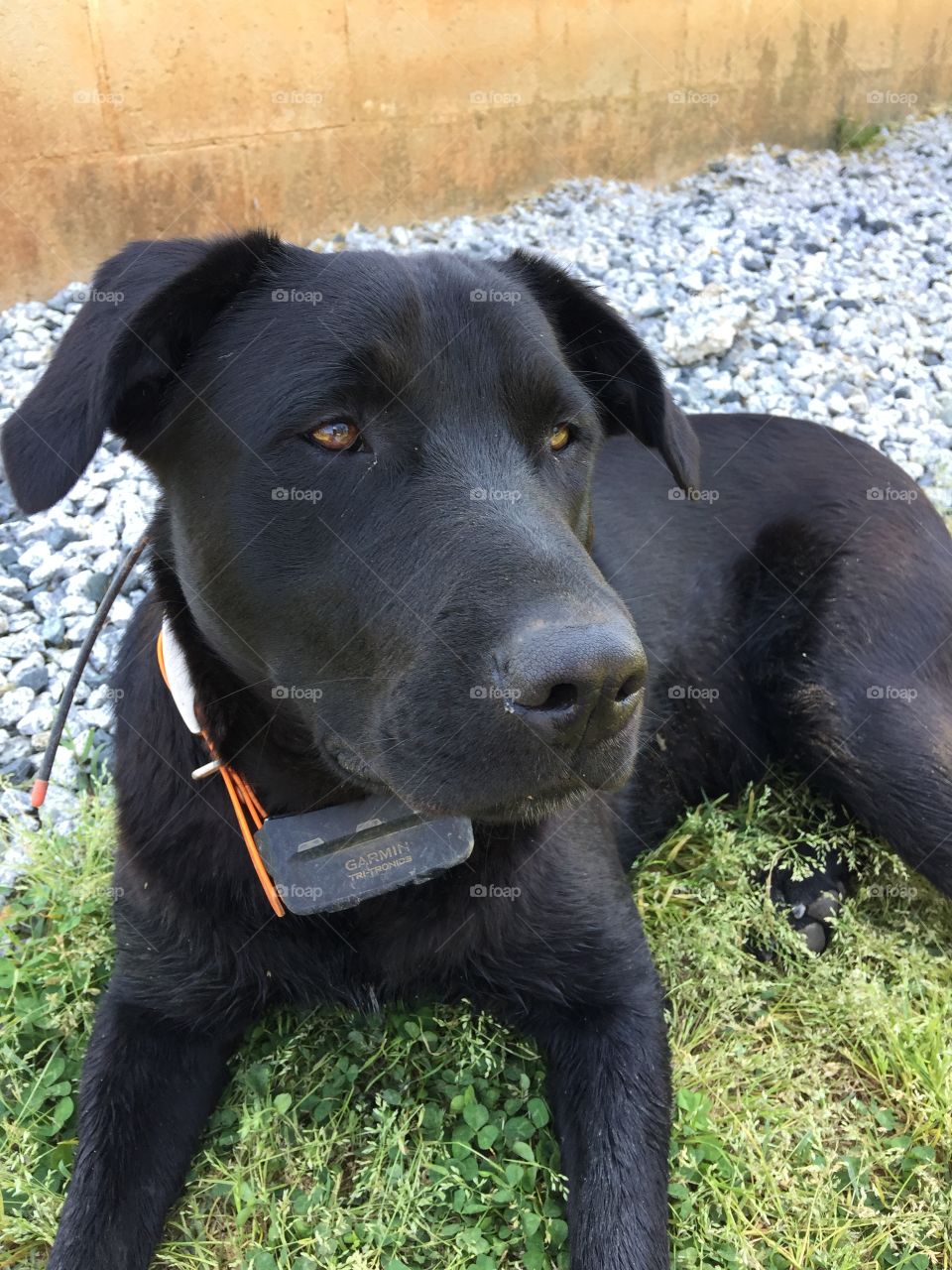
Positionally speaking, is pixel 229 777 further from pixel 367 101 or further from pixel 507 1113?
pixel 367 101

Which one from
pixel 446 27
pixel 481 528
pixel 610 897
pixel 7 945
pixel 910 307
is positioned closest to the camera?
pixel 481 528

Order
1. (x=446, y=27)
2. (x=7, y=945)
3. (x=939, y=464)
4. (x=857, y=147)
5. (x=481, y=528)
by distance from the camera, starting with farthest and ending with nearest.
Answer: (x=857, y=147) → (x=446, y=27) → (x=939, y=464) → (x=7, y=945) → (x=481, y=528)

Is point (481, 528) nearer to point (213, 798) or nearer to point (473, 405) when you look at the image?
point (473, 405)

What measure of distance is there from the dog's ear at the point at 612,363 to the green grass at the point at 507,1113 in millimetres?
1100

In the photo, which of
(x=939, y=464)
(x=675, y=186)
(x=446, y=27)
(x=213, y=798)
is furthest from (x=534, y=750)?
(x=675, y=186)

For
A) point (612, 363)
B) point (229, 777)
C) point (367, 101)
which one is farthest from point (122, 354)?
point (367, 101)

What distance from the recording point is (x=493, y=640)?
5.19 feet

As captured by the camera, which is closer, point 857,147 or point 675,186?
point 675,186

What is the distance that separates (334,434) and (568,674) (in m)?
0.62

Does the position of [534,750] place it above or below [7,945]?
above

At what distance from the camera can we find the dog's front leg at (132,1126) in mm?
1948

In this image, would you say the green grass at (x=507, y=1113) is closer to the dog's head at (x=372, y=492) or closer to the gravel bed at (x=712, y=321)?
the dog's head at (x=372, y=492)

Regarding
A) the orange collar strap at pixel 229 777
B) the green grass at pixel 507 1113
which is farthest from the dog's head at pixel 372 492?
the green grass at pixel 507 1113

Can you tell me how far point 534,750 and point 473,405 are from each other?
0.64 meters
